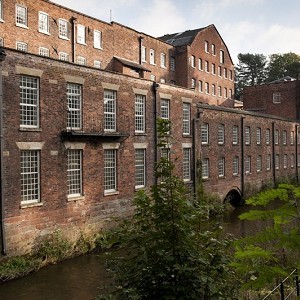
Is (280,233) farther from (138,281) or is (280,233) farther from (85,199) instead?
(85,199)

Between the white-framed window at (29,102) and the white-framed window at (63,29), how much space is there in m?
19.3

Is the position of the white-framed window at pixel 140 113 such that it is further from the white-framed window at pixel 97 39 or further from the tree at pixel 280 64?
the tree at pixel 280 64

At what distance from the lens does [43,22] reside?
3331 centimetres

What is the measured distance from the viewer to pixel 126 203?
21.5 m

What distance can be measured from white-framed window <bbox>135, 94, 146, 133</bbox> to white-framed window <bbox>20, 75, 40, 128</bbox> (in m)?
6.73

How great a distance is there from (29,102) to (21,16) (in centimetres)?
1801

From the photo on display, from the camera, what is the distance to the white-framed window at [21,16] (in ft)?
103

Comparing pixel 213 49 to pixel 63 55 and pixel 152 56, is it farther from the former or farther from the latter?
pixel 63 55

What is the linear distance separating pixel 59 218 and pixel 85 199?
1.73 metres

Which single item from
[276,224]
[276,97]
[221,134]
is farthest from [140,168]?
[276,97]

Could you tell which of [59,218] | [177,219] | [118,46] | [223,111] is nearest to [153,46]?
[118,46]

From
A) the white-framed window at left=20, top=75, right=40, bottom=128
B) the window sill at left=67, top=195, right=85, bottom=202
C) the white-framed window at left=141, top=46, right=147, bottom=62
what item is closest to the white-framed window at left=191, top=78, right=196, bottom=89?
the white-framed window at left=141, top=46, right=147, bottom=62

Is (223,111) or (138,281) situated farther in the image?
(223,111)

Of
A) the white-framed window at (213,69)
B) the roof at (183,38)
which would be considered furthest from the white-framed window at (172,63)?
the white-framed window at (213,69)
